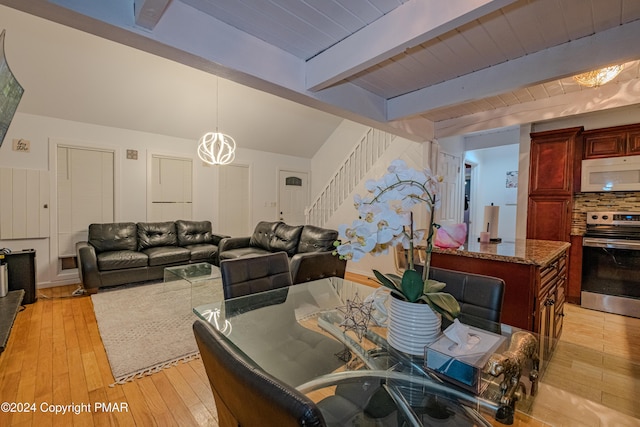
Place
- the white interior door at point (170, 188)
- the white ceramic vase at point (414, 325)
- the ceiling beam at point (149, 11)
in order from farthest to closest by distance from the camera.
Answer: the white interior door at point (170, 188) < the ceiling beam at point (149, 11) < the white ceramic vase at point (414, 325)

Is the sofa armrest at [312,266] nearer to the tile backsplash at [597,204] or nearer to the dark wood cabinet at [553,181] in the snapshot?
the dark wood cabinet at [553,181]

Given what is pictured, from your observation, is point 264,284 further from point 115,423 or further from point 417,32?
point 417,32

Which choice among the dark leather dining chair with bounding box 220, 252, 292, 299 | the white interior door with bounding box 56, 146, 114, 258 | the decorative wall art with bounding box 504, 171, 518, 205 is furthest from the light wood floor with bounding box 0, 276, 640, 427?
the decorative wall art with bounding box 504, 171, 518, 205

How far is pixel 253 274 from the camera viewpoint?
2.03 m

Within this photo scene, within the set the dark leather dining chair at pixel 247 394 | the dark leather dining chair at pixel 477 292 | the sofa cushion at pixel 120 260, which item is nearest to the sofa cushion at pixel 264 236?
the sofa cushion at pixel 120 260

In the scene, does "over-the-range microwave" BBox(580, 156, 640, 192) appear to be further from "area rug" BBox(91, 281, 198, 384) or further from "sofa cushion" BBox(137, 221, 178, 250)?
"sofa cushion" BBox(137, 221, 178, 250)

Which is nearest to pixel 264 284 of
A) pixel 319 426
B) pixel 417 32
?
pixel 319 426

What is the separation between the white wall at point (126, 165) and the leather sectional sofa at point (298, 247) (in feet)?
4.08

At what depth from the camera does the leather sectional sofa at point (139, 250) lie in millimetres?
3824

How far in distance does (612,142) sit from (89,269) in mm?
6539

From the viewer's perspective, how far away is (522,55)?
2199mm

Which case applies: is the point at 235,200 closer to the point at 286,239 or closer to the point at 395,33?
the point at 286,239

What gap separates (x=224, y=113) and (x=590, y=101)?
16.7 ft

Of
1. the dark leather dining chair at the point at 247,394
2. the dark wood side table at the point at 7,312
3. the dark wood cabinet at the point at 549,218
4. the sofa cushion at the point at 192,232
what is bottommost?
the dark wood side table at the point at 7,312
